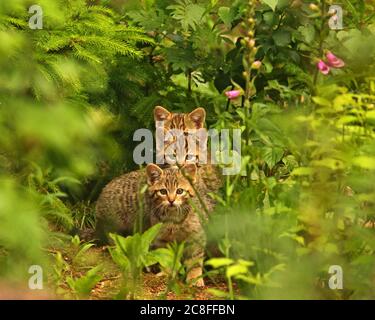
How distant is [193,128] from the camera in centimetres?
638

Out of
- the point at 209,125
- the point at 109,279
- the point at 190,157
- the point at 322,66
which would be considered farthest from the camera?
the point at 209,125

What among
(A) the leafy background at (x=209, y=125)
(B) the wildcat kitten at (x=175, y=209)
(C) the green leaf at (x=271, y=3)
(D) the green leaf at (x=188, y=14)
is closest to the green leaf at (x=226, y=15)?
(A) the leafy background at (x=209, y=125)

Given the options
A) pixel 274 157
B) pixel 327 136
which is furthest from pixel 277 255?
pixel 274 157

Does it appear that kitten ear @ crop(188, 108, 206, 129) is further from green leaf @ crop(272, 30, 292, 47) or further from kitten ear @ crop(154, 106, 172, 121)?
green leaf @ crop(272, 30, 292, 47)

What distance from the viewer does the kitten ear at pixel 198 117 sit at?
6.25m

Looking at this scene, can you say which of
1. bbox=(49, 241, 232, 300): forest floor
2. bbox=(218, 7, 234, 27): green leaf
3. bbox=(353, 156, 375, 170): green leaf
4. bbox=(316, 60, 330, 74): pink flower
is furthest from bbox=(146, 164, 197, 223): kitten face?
bbox=(353, 156, 375, 170): green leaf

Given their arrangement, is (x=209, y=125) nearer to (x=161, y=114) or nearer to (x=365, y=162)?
(x=161, y=114)

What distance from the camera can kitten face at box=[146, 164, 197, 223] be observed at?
550 cm

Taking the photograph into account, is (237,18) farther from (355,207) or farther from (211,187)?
(355,207)

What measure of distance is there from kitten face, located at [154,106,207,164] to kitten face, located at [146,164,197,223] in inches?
27.3

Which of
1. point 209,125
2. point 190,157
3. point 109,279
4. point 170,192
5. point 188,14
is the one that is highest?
point 188,14

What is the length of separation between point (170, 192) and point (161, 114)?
104 centimetres

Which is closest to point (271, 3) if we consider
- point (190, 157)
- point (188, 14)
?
point (188, 14)
